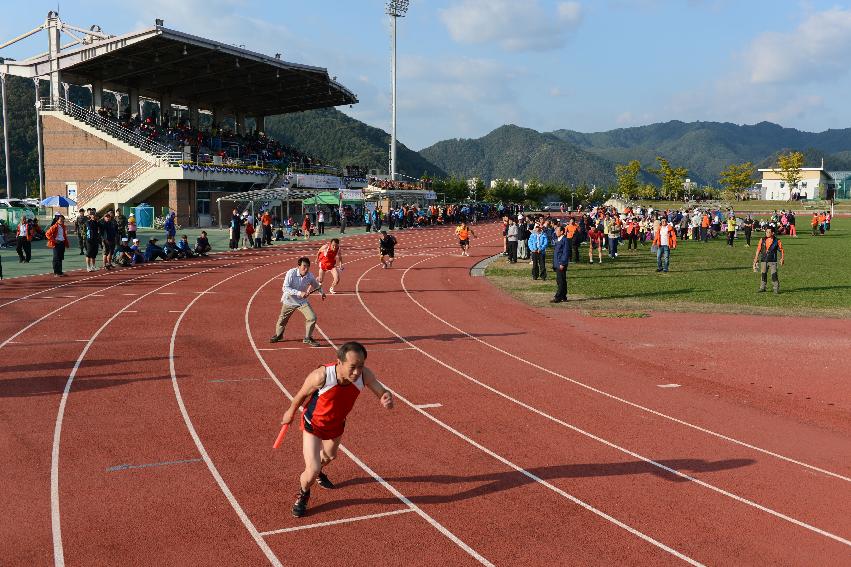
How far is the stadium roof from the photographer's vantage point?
44062 millimetres

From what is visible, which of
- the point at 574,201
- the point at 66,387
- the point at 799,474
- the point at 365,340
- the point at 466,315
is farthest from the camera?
the point at 574,201

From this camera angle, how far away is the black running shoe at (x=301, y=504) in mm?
5781

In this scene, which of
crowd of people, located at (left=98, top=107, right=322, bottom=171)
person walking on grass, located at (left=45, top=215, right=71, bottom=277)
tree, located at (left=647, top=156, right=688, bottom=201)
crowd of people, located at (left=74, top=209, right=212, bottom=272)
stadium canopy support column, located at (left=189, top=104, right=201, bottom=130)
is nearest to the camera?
person walking on grass, located at (left=45, top=215, right=71, bottom=277)

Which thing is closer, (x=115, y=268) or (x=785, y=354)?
(x=785, y=354)

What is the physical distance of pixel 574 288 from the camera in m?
19.9

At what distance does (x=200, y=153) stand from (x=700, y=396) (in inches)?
1738

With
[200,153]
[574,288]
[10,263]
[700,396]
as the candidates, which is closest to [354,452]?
[700,396]

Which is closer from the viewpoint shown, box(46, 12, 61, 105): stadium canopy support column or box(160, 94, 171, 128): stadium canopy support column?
box(46, 12, 61, 105): stadium canopy support column

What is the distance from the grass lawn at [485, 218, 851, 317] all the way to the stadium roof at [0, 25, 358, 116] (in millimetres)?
29238

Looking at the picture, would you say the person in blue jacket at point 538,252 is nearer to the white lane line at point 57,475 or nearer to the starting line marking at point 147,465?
the white lane line at point 57,475

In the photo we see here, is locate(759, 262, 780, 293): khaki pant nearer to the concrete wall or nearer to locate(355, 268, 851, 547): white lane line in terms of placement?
locate(355, 268, 851, 547): white lane line

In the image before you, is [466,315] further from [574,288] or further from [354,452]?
[354,452]

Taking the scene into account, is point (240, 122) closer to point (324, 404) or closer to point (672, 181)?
point (672, 181)

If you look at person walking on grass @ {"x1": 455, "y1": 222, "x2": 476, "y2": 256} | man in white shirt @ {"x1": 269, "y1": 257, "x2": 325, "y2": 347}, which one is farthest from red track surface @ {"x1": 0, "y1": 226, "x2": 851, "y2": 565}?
person walking on grass @ {"x1": 455, "y1": 222, "x2": 476, "y2": 256}
